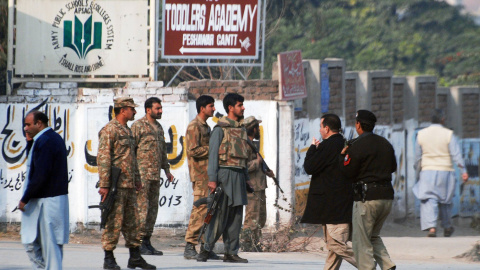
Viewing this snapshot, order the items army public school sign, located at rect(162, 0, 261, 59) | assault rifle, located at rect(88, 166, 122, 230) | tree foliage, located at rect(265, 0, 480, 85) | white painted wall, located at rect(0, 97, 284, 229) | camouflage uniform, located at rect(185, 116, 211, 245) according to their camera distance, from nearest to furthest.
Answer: assault rifle, located at rect(88, 166, 122, 230) < camouflage uniform, located at rect(185, 116, 211, 245) < white painted wall, located at rect(0, 97, 284, 229) < army public school sign, located at rect(162, 0, 261, 59) < tree foliage, located at rect(265, 0, 480, 85)

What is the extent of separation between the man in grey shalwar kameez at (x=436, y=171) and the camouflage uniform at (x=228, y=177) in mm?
5123

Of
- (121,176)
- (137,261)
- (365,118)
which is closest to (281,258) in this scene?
(137,261)

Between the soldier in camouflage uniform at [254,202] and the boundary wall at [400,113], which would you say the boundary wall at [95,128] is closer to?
the boundary wall at [400,113]

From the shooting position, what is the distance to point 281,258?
10305 mm

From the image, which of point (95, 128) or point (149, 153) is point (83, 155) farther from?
point (149, 153)

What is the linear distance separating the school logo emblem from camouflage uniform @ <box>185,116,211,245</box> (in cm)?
447

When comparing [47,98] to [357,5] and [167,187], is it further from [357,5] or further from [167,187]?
[357,5]

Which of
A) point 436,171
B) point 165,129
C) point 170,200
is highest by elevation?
point 165,129

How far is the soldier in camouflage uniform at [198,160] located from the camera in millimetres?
9633

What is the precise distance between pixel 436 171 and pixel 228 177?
18.0 feet

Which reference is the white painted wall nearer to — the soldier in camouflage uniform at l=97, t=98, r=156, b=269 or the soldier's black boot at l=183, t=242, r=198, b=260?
the soldier's black boot at l=183, t=242, r=198, b=260

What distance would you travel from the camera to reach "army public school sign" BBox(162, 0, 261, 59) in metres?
13.9

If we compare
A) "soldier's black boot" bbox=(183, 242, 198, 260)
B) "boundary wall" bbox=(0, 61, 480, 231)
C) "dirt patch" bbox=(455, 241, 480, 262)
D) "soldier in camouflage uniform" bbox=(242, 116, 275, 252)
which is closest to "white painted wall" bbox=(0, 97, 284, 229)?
"boundary wall" bbox=(0, 61, 480, 231)

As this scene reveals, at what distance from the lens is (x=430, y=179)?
13.9 meters
